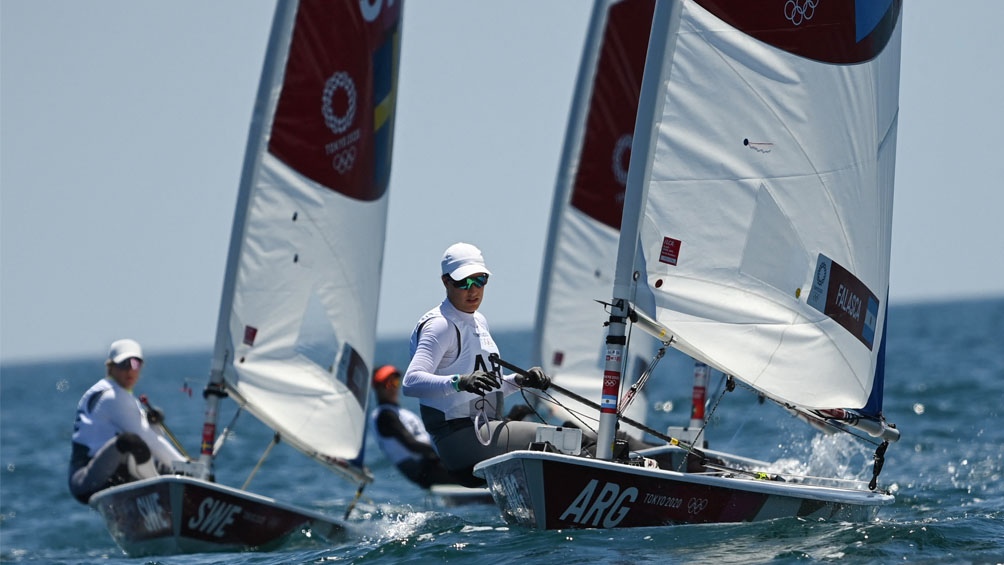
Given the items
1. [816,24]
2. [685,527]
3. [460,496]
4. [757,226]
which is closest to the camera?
[685,527]

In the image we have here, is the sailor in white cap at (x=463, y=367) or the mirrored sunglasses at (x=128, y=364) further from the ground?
the sailor in white cap at (x=463, y=367)

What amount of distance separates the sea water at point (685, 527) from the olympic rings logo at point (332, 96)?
2.10 m

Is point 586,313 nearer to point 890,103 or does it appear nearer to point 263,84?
point 263,84

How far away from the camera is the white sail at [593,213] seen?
42.2 feet

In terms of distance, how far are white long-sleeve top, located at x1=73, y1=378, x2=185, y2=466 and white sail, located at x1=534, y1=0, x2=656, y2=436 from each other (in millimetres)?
4526

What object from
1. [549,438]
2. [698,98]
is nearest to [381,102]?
[698,98]

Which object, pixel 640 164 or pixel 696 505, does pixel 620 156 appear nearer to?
pixel 640 164

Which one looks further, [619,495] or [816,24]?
[816,24]

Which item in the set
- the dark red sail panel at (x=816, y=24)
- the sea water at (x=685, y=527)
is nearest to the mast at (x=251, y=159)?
the sea water at (x=685, y=527)

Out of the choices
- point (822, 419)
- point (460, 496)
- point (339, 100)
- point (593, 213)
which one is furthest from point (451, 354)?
point (593, 213)

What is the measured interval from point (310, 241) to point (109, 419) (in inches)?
78.0

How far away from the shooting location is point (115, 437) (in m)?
9.01

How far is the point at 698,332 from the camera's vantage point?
727 centimetres

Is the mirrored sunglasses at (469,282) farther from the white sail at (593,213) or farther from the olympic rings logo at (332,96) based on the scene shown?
the white sail at (593,213)
